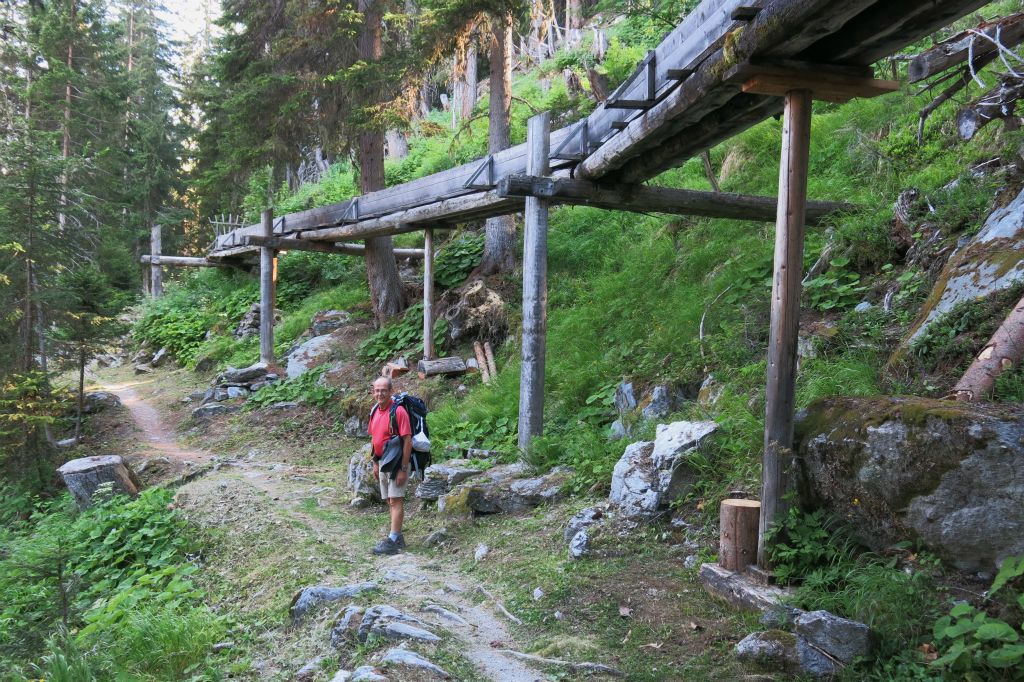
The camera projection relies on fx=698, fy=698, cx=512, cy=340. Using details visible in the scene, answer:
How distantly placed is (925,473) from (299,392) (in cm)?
1235

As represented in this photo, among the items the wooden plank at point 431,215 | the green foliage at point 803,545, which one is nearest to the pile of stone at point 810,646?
the green foliage at point 803,545

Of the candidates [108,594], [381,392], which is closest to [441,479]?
[381,392]

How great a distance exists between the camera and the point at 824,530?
4.55 metres

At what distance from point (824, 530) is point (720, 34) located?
11.3 ft

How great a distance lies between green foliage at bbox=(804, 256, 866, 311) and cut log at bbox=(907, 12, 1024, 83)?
3471mm

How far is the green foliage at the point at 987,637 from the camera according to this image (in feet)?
10.4

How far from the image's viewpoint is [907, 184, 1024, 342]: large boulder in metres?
5.62

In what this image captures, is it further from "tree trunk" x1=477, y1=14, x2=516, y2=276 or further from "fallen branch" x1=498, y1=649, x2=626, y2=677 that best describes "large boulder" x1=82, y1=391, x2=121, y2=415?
"fallen branch" x1=498, y1=649, x2=626, y2=677

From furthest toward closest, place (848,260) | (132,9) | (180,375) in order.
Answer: (132,9) < (180,375) < (848,260)

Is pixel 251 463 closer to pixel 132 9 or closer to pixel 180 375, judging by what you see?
pixel 180 375

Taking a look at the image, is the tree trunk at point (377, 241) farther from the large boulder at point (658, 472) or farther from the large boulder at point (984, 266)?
the large boulder at point (984, 266)

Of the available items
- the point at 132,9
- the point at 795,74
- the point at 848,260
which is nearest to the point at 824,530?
the point at 795,74

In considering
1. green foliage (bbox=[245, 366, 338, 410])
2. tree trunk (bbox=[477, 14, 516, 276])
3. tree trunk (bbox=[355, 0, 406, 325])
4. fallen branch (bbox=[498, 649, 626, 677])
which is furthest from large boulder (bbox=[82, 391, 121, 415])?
fallen branch (bbox=[498, 649, 626, 677])

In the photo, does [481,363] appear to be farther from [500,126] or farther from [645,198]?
[500,126]
